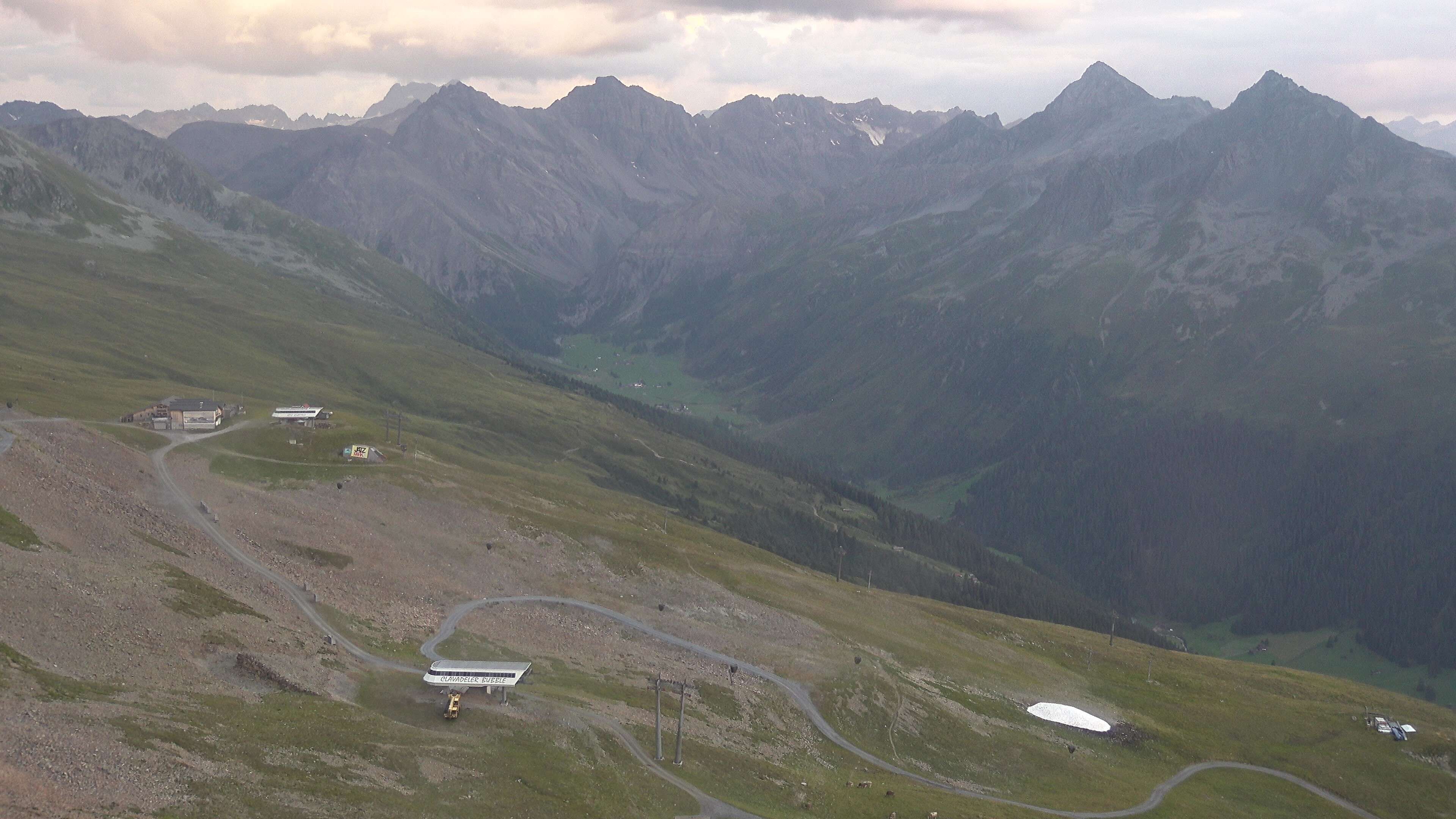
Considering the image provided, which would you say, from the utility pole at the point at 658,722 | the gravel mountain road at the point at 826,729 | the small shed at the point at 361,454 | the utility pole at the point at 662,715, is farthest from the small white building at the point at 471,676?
the small shed at the point at 361,454

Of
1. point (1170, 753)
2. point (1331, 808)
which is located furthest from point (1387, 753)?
point (1170, 753)

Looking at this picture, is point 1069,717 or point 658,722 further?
point 1069,717

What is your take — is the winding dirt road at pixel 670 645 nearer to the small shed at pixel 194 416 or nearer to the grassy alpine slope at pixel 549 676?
the grassy alpine slope at pixel 549 676

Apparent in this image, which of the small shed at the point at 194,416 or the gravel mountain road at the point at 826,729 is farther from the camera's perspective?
the small shed at the point at 194,416

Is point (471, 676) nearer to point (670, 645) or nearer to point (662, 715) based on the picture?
point (662, 715)

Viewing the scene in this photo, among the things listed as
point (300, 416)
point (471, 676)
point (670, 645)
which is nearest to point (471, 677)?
point (471, 676)

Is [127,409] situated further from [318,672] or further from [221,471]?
[318,672]
